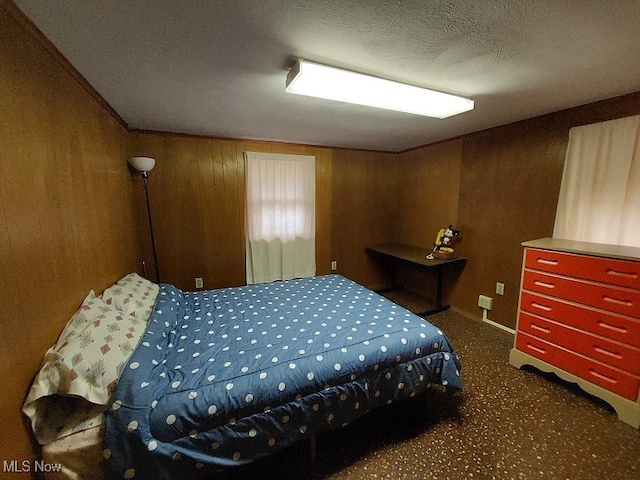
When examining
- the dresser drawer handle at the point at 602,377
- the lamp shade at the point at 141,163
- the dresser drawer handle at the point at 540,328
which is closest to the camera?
the dresser drawer handle at the point at 602,377

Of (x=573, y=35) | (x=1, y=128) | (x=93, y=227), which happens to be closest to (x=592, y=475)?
(x=573, y=35)

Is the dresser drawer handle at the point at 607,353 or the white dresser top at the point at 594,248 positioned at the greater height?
the white dresser top at the point at 594,248

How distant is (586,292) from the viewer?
1746 millimetres

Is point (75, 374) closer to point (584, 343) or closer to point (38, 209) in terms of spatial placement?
point (38, 209)

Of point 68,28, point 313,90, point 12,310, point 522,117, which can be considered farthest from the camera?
→ point 522,117

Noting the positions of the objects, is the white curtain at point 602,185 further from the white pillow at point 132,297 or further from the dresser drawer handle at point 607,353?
the white pillow at point 132,297

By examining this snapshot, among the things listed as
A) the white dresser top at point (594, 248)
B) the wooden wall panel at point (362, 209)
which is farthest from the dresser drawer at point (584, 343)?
the wooden wall panel at point (362, 209)

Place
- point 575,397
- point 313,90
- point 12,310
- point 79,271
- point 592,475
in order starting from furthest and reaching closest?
point 575,397
point 313,90
point 79,271
point 592,475
point 12,310

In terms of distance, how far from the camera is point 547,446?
1470 millimetres

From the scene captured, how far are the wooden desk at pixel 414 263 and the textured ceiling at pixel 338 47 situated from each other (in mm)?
1641

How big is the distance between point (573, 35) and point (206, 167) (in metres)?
3.07

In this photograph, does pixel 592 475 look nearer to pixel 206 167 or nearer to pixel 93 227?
pixel 93 227

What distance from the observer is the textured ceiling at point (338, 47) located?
1005 millimetres

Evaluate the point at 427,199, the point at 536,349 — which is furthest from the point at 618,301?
the point at 427,199
